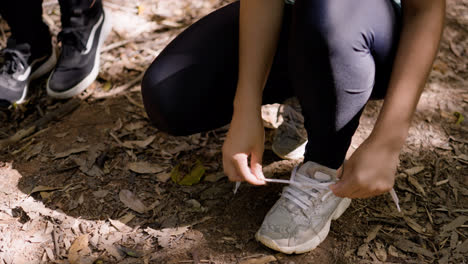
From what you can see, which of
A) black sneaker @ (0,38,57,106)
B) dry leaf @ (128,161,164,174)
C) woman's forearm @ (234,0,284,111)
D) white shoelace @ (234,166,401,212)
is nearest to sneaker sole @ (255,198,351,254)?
white shoelace @ (234,166,401,212)

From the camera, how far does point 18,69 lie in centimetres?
227

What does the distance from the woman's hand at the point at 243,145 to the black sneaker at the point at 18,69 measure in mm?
1332

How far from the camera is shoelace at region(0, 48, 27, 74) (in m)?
2.26

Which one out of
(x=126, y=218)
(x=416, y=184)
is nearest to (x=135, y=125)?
(x=126, y=218)

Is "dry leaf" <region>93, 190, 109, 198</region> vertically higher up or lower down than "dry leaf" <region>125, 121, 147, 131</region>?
lower down

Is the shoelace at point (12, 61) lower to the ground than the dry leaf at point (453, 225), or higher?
higher

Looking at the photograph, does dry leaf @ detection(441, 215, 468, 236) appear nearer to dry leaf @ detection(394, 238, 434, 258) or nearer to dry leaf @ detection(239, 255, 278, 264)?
dry leaf @ detection(394, 238, 434, 258)

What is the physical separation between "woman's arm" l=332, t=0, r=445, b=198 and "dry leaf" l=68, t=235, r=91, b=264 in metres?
0.88

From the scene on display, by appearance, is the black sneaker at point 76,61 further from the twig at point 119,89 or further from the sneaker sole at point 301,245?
the sneaker sole at point 301,245

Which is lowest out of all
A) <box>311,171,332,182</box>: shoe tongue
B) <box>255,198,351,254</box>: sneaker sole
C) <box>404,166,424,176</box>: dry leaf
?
<box>404,166,424,176</box>: dry leaf

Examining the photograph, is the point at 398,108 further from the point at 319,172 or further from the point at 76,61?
the point at 76,61

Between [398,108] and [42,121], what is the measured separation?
1.60m

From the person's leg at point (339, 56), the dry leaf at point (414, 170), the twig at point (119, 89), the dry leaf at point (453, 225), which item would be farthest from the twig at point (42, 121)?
the dry leaf at point (453, 225)

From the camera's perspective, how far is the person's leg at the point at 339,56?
50.2 inches
